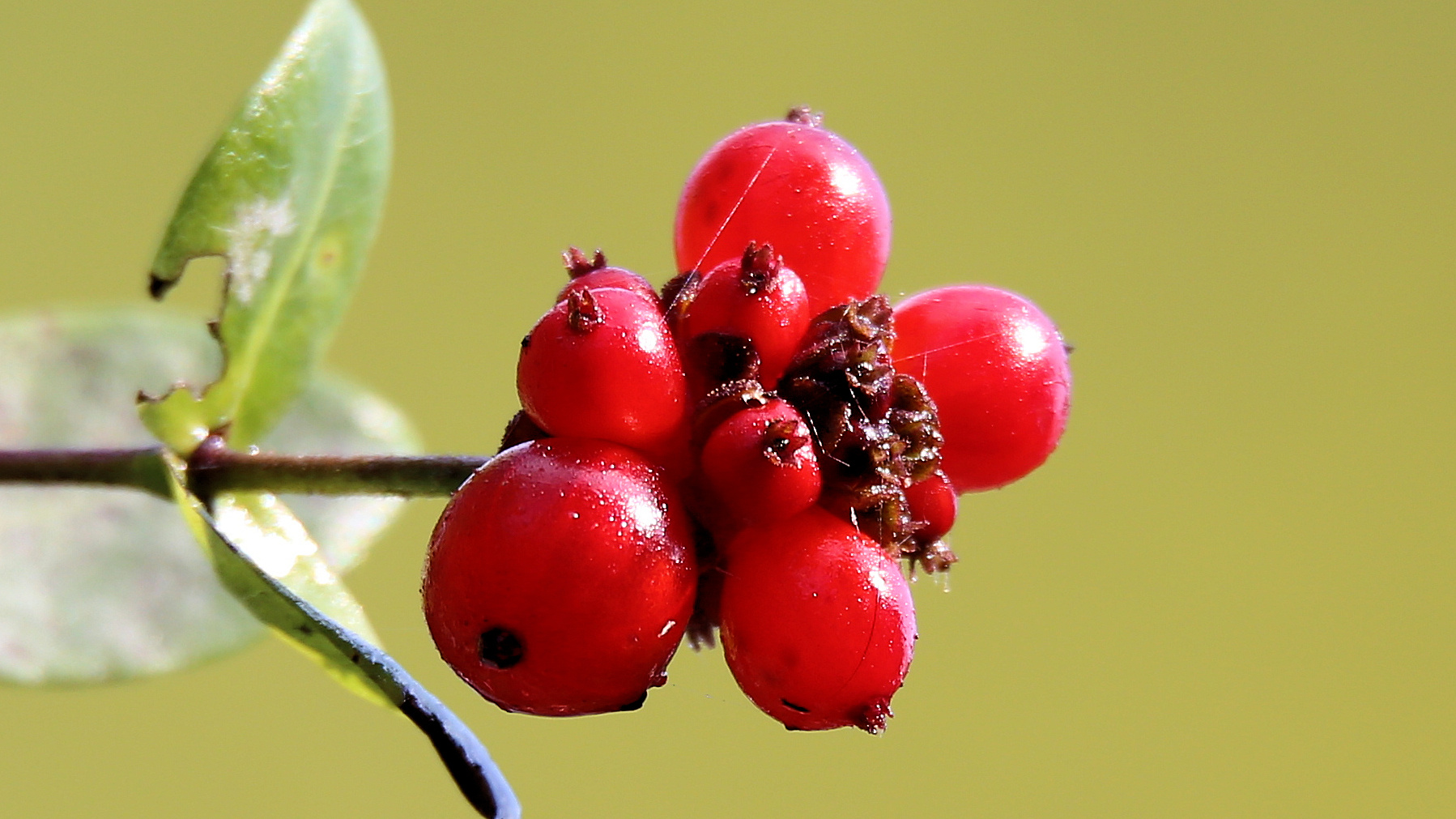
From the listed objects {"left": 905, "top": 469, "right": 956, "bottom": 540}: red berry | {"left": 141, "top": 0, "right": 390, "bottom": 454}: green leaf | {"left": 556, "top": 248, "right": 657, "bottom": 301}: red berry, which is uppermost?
{"left": 556, "top": 248, "right": 657, "bottom": 301}: red berry

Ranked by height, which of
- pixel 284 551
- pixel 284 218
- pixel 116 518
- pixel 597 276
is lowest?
pixel 116 518

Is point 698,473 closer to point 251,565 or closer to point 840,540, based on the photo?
point 840,540

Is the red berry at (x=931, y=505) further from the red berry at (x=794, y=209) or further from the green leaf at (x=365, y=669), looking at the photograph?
the green leaf at (x=365, y=669)

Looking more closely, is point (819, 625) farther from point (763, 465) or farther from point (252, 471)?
point (252, 471)

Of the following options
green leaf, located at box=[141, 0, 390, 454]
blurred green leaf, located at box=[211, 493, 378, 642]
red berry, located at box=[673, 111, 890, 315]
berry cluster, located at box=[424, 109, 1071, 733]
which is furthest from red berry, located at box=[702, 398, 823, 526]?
green leaf, located at box=[141, 0, 390, 454]

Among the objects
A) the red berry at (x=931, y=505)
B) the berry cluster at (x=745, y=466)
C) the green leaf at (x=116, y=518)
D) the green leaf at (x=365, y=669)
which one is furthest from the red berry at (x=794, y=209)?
the green leaf at (x=116, y=518)

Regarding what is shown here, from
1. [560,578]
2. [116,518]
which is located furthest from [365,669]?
[116,518]

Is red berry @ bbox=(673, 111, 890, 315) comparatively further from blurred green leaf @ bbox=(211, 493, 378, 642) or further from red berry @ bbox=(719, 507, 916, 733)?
blurred green leaf @ bbox=(211, 493, 378, 642)
